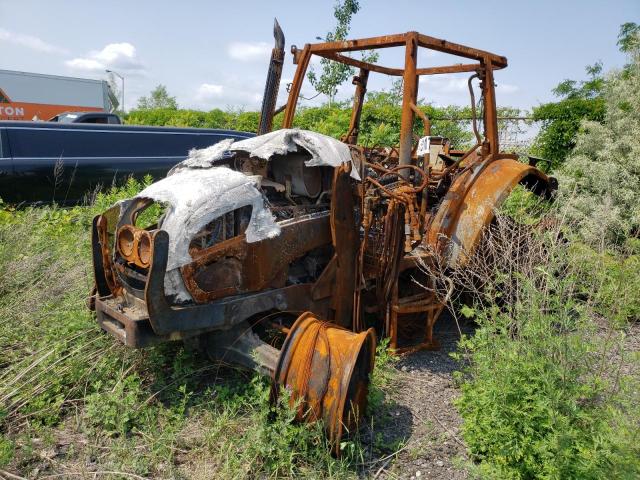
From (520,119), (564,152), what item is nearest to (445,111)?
(520,119)

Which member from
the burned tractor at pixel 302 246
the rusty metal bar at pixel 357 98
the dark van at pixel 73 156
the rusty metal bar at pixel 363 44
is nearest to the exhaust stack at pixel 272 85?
the burned tractor at pixel 302 246

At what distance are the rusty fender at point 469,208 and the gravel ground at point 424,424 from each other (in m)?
0.85

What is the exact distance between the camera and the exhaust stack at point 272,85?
492 centimetres

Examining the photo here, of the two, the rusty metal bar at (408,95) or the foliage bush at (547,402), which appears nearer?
the foliage bush at (547,402)

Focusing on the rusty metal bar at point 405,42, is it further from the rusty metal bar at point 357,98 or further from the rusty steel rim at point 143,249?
the rusty steel rim at point 143,249

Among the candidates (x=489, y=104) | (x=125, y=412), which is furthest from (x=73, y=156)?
(x=489, y=104)

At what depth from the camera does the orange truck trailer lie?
17344mm

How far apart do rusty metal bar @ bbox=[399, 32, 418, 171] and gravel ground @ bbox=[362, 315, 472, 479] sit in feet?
5.32

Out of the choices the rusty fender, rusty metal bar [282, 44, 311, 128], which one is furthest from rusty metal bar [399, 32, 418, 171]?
rusty metal bar [282, 44, 311, 128]

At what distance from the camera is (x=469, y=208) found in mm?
4266

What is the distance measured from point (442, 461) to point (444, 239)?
72.9 inches

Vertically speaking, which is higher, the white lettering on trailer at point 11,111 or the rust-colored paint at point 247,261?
the white lettering on trailer at point 11,111

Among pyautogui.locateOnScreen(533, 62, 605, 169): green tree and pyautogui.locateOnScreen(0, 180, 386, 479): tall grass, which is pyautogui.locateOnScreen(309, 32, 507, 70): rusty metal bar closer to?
pyautogui.locateOnScreen(0, 180, 386, 479): tall grass

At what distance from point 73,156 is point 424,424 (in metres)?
6.67
